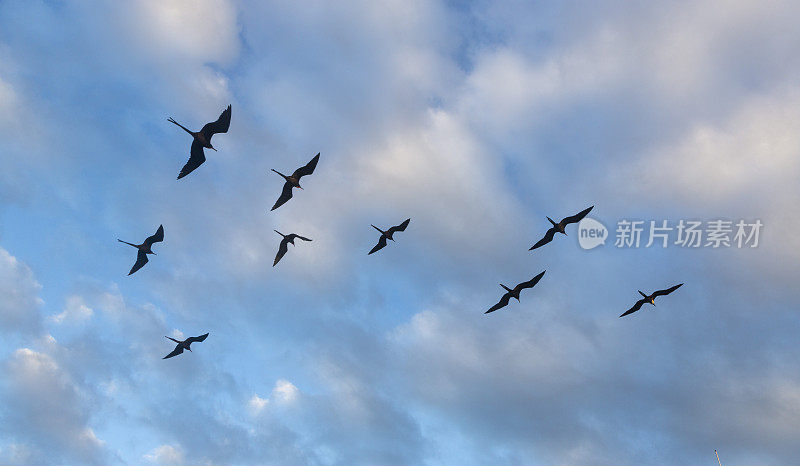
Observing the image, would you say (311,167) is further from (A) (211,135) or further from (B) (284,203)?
(A) (211,135)

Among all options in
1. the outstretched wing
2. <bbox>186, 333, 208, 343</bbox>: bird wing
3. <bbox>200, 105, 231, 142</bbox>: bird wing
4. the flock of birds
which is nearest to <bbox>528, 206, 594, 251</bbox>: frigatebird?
the flock of birds

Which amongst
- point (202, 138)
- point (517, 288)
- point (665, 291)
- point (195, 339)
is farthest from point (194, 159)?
point (665, 291)

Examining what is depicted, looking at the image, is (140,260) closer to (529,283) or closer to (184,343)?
(184,343)

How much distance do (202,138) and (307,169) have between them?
33.7ft

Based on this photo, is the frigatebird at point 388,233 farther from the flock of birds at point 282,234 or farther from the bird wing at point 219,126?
the bird wing at point 219,126

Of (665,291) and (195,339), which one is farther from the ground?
(665,291)

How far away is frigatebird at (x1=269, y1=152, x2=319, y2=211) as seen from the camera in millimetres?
54688

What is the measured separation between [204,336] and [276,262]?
43.2 feet

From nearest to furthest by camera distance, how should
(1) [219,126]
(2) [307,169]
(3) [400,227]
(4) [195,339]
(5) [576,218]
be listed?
(1) [219,126]
(2) [307,169]
(5) [576,218]
(3) [400,227]
(4) [195,339]

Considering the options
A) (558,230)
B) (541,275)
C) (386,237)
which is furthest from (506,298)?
(386,237)

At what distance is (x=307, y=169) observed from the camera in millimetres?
55031

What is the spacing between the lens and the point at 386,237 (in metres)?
59.2

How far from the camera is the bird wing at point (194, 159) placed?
48.8 meters

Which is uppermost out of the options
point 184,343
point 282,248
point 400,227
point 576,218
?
point 576,218
